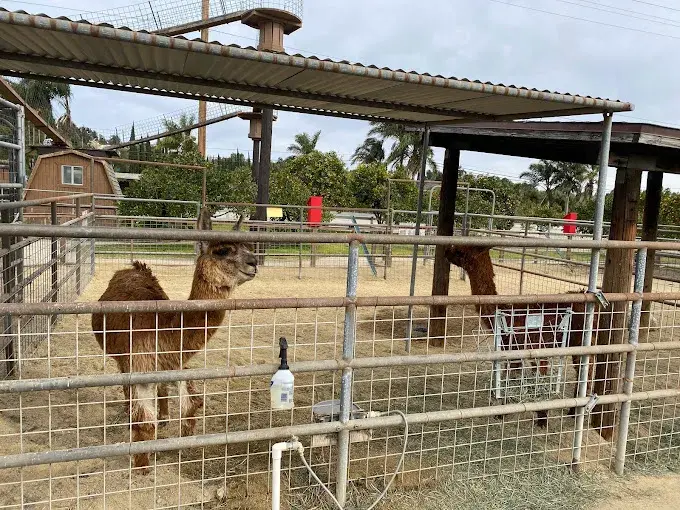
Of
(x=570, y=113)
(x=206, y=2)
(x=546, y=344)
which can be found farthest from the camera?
(x=206, y=2)

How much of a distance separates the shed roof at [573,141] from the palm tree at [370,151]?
132 ft

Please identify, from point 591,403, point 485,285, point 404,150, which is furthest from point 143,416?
point 404,150

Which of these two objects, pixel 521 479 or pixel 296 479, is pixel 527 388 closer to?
pixel 521 479

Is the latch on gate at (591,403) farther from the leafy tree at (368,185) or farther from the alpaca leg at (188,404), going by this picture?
the leafy tree at (368,185)

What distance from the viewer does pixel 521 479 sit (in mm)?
3654

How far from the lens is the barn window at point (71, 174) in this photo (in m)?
24.1

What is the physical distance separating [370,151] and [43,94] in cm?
2716

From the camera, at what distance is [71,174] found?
79.2ft

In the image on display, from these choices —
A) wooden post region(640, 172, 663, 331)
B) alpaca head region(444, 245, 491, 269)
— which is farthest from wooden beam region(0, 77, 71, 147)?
wooden post region(640, 172, 663, 331)

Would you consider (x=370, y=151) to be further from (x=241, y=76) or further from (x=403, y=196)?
(x=241, y=76)

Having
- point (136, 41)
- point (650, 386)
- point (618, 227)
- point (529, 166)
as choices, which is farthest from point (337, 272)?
point (529, 166)

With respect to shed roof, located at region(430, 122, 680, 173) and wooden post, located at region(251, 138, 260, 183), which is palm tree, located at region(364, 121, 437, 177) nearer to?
wooden post, located at region(251, 138, 260, 183)

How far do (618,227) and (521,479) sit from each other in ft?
6.98

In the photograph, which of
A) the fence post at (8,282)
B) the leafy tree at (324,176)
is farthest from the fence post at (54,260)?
the leafy tree at (324,176)
